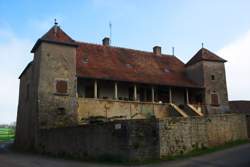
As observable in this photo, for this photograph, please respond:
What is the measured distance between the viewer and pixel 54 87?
25266 mm

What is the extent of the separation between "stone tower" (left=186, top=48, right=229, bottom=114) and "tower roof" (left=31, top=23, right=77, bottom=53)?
12.5 metres

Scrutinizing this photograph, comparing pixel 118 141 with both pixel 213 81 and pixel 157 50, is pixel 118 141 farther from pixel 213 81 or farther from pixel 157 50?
pixel 157 50

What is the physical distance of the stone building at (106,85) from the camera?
25.3 metres

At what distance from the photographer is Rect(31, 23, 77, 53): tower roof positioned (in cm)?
2577

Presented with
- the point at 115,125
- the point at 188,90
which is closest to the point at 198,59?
the point at 188,90

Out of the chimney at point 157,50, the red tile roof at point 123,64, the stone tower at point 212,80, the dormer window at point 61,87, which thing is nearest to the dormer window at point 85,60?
the red tile roof at point 123,64

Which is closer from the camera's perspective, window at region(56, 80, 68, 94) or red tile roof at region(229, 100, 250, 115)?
window at region(56, 80, 68, 94)

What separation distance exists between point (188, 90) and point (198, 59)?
10.2ft

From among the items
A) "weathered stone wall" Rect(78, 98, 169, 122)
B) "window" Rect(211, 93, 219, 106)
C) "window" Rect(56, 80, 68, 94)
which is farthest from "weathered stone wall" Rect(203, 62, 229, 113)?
"window" Rect(56, 80, 68, 94)

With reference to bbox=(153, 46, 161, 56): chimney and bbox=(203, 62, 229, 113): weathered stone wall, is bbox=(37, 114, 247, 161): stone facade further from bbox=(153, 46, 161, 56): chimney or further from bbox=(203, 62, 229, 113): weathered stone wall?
bbox=(153, 46, 161, 56): chimney

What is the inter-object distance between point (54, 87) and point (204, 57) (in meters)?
14.6

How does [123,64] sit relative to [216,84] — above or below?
above

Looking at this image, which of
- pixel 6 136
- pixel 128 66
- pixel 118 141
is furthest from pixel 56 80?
pixel 6 136

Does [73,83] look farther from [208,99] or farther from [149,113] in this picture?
[208,99]
